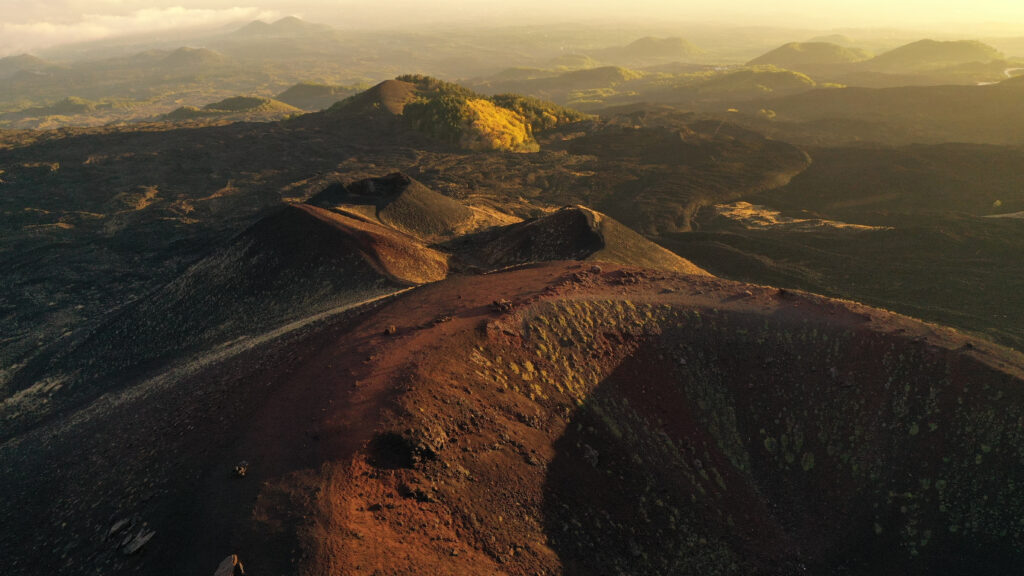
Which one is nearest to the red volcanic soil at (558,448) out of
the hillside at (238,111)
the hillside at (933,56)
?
the hillside at (238,111)

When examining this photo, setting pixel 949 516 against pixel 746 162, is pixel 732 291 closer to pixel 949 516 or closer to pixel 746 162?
pixel 949 516

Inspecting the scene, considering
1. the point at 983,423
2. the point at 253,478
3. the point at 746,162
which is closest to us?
the point at 253,478

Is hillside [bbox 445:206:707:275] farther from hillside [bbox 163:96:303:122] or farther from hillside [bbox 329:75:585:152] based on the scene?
hillside [bbox 163:96:303:122]

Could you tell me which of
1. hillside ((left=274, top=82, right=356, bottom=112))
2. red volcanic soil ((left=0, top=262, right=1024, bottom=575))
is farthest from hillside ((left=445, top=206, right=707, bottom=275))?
hillside ((left=274, top=82, right=356, bottom=112))

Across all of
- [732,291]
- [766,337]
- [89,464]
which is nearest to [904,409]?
[766,337]

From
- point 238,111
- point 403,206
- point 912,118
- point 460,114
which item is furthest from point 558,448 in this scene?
point 238,111

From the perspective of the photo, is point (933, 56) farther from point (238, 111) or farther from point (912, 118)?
point (238, 111)
